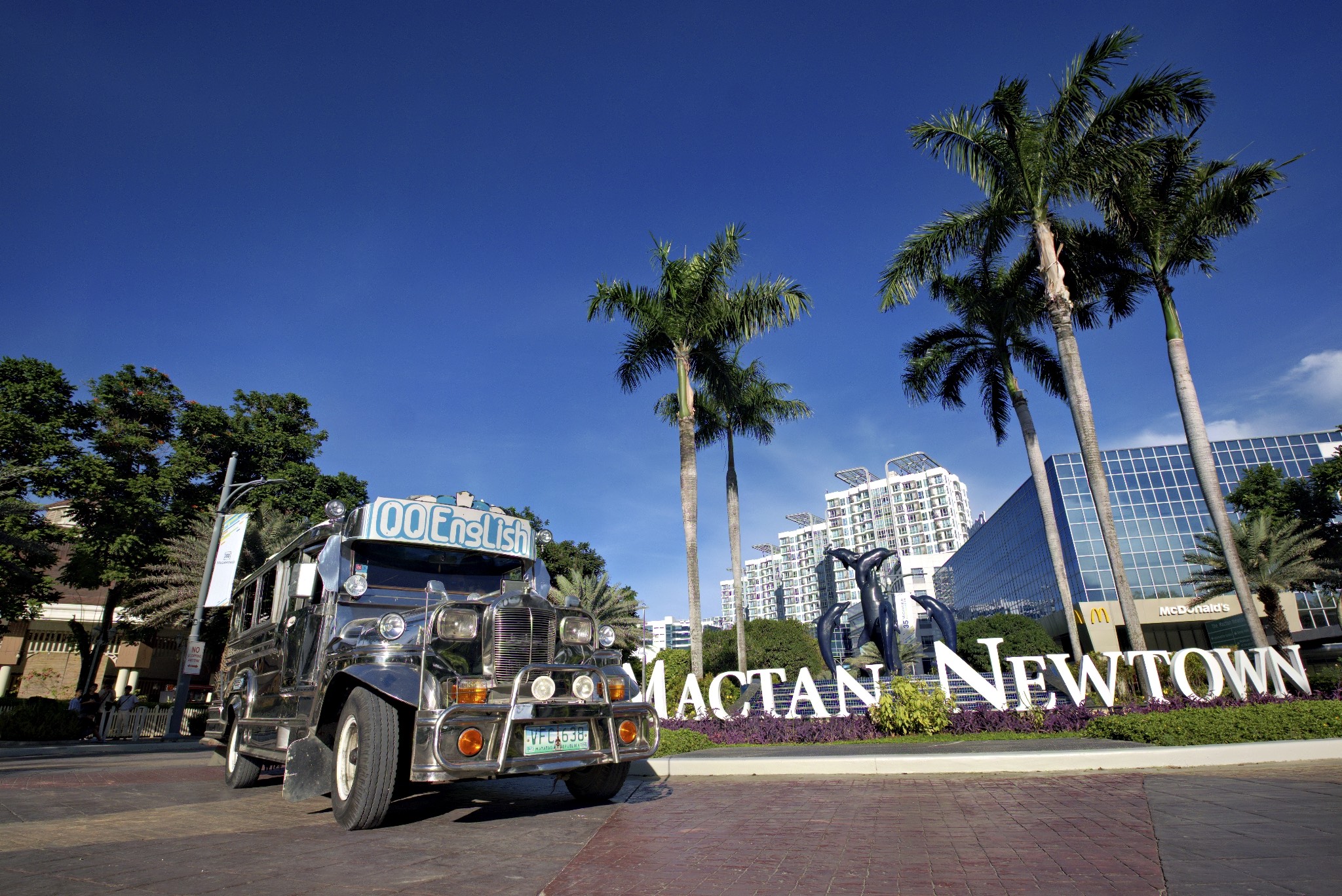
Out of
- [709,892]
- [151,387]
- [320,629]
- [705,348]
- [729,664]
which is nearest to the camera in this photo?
[709,892]

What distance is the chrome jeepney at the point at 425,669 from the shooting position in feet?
17.1

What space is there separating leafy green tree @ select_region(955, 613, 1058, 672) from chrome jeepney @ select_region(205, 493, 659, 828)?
36440 mm

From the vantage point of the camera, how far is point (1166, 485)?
188 feet

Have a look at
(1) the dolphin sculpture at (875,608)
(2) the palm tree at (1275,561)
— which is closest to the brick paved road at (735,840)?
(1) the dolphin sculpture at (875,608)

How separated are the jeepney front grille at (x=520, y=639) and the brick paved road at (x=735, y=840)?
122 cm

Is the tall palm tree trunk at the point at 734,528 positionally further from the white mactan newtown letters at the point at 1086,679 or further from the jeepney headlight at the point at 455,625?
the jeepney headlight at the point at 455,625

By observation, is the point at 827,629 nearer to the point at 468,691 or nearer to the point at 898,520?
the point at 468,691

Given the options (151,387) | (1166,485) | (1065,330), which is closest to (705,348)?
(1065,330)

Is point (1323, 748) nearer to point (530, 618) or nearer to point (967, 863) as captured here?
point (967, 863)

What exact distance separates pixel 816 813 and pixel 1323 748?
6.61m

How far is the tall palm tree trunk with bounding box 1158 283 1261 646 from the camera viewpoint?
14.5 m

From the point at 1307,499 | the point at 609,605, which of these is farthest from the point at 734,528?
the point at 1307,499

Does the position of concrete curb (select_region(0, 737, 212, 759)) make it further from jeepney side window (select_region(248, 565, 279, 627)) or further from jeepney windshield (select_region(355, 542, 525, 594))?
jeepney windshield (select_region(355, 542, 525, 594))

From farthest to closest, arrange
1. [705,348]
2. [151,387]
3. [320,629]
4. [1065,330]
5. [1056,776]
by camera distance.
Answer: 1. [151,387]
2. [705,348]
3. [1065,330]
4. [1056,776]
5. [320,629]
